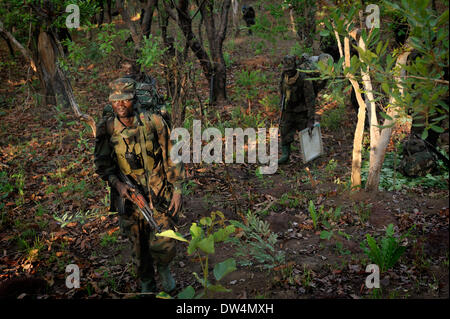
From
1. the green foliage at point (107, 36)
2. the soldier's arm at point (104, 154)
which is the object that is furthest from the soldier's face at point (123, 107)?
the green foliage at point (107, 36)

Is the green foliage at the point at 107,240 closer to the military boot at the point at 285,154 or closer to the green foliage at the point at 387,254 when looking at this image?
the green foliage at the point at 387,254

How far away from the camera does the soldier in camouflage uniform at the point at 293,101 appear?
6793 mm

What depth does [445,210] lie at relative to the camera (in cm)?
484

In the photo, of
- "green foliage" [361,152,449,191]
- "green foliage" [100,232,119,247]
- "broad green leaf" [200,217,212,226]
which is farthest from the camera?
"green foliage" [361,152,449,191]

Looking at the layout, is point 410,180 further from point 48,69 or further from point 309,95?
point 48,69

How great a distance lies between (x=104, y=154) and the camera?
3.79 meters

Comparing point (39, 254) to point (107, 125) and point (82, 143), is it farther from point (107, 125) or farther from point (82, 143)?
point (82, 143)

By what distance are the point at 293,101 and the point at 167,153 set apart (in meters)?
3.97

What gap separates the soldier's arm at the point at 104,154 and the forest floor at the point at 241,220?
1.28m

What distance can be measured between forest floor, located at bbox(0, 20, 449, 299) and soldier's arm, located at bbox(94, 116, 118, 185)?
4.19 ft

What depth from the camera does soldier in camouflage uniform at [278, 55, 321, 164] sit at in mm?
6793

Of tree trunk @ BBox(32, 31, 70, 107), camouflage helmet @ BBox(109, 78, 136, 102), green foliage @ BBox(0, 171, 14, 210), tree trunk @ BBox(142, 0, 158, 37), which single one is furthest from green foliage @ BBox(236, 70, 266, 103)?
camouflage helmet @ BBox(109, 78, 136, 102)

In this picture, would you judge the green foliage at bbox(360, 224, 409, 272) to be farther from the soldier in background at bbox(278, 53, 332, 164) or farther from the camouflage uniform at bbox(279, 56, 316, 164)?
the camouflage uniform at bbox(279, 56, 316, 164)

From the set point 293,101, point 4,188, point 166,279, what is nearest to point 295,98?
point 293,101
